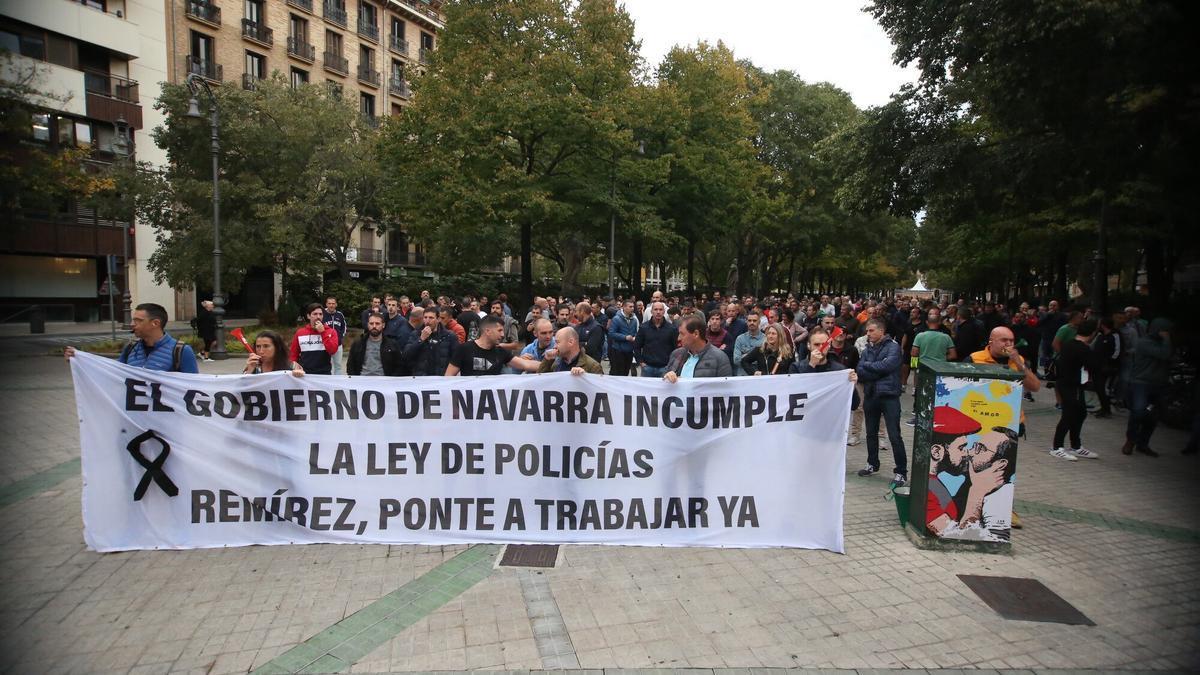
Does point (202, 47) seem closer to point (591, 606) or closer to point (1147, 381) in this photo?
point (591, 606)

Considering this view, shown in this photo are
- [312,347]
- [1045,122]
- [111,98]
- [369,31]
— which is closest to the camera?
[312,347]

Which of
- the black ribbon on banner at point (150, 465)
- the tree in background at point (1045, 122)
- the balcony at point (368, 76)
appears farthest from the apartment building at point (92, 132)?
the tree in background at point (1045, 122)

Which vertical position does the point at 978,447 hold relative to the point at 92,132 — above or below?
below

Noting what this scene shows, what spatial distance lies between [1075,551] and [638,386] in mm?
3801

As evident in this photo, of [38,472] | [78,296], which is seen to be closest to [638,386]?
[38,472]

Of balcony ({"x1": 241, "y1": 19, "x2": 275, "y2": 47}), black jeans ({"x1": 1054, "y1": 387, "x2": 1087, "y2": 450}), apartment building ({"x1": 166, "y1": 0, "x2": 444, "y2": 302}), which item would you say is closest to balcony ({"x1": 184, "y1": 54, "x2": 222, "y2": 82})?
apartment building ({"x1": 166, "y1": 0, "x2": 444, "y2": 302})

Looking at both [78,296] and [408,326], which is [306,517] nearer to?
[408,326]

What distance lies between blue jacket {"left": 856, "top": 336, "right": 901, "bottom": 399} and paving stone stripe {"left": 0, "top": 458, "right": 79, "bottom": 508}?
332 inches

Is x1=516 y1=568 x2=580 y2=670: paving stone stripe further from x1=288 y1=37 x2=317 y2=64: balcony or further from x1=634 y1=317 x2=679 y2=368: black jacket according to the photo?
Answer: x1=288 y1=37 x2=317 y2=64: balcony

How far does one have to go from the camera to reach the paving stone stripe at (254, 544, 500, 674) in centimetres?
371

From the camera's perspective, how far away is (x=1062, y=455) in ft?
28.3

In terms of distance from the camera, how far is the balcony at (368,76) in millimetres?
48875

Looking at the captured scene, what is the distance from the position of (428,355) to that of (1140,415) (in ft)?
30.4

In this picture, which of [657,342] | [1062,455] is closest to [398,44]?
[657,342]
